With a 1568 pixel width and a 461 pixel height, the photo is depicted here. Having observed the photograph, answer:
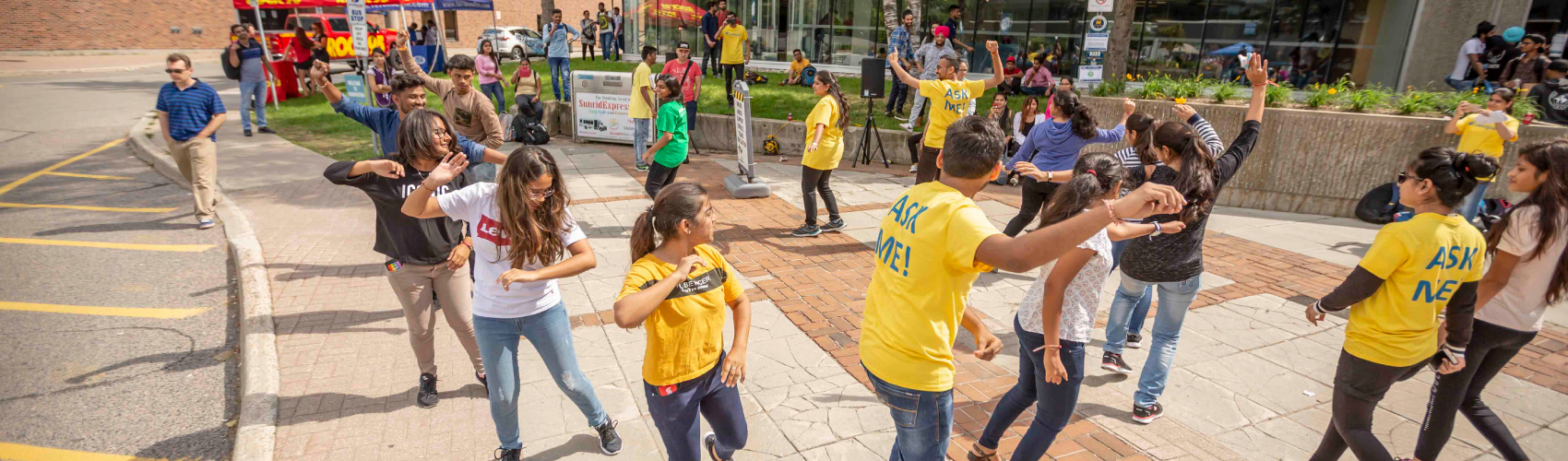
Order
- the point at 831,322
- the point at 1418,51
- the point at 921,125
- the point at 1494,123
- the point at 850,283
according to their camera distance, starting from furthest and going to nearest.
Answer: the point at 1418,51
the point at 921,125
the point at 1494,123
the point at 850,283
the point at 831,322

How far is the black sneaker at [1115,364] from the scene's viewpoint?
4590mm

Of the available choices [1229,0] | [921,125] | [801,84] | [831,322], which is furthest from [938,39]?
[831,322]

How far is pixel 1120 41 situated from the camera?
12.0m

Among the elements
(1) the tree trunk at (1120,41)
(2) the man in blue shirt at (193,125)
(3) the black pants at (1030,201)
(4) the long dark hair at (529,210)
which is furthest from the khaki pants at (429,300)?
(1) the tree trunk at (1120,41)

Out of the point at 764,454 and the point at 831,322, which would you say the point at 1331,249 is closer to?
the point at 831,322

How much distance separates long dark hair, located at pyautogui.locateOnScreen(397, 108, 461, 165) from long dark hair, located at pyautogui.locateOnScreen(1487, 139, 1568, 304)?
14.9ft

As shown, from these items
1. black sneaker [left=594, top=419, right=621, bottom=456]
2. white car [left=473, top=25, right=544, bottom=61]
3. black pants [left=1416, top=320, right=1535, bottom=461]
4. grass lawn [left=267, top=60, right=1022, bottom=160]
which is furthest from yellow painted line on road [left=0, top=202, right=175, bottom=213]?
white car [left=473, top=25, right=544, bottom=61]

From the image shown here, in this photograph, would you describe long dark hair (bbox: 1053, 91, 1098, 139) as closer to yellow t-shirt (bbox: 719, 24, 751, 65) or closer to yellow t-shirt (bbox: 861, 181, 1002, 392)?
yellow t-shirt (bbox: 861, 181, 1002, 392)

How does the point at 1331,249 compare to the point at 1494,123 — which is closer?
the point at 1494,123

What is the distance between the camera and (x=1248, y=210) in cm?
913

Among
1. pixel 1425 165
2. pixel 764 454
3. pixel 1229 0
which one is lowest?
pixel 764 454

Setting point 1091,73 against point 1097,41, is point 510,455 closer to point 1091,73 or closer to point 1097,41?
point 1091,73

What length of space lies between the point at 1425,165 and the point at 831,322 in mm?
3338

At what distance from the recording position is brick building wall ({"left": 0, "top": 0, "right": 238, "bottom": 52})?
27109 mm
